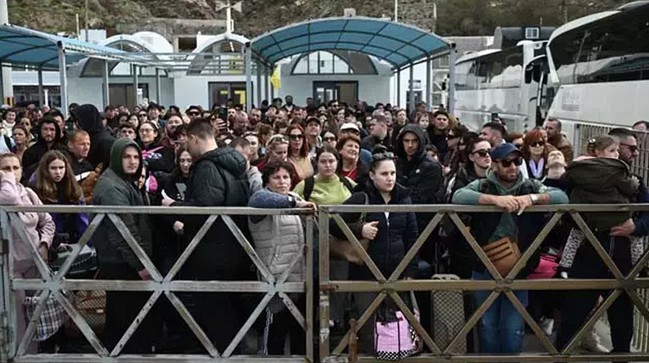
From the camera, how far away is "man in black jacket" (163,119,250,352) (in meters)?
4.43

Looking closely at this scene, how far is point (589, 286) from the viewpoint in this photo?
419 cm

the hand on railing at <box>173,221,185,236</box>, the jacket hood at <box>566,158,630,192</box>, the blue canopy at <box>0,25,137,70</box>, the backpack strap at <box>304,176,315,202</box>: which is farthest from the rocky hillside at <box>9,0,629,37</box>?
the hand on railing at <box>173,221,185,236</box>

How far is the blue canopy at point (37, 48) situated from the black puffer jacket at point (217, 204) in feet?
32.1

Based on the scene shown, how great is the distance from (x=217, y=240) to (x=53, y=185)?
5.16ft

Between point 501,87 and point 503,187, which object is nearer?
point 503,187

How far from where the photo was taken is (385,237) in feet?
14.3

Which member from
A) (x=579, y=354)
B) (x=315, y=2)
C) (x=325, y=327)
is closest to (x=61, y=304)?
(x=325, y=327)

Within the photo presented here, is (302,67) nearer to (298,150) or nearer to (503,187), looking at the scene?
(298,150)

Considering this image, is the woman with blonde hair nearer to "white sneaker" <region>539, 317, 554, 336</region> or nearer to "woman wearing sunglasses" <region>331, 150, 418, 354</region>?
"woman wearing sunglasses" <region>331, 150, 418, 354</region>

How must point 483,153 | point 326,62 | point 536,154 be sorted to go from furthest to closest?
1. point 326,62
2. point 536,154
3. point 483,153

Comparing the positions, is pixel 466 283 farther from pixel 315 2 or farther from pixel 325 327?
pixel 315 2

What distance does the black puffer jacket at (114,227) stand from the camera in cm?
441

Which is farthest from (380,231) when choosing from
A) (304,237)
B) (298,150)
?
(298,150)

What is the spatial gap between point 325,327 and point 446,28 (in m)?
72.0
